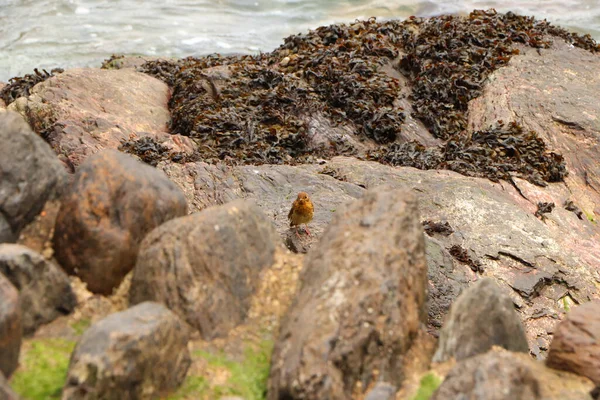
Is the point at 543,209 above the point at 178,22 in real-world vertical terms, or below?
above

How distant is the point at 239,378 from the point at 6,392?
1628 mm

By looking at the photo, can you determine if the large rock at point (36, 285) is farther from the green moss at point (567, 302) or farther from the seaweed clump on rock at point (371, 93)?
the green moss at point (567, 302)

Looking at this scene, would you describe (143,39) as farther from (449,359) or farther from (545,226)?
(449,359)

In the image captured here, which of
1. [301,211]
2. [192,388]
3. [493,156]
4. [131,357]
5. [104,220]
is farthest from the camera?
[493,156]

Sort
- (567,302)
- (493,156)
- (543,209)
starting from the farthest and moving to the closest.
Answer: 1. (493,156)
2. (543,209)
3. (567,302)

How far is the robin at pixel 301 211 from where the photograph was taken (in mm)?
9461

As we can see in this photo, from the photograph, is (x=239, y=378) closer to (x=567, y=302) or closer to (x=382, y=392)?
(x=382, y=392)

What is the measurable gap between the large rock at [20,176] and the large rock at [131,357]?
4.25 feet

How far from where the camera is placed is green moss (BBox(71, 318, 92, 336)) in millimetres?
5613

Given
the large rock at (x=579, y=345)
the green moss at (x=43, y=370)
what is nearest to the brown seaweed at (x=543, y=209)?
the large rock at (x=579, y=345)

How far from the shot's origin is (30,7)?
26.1 metres

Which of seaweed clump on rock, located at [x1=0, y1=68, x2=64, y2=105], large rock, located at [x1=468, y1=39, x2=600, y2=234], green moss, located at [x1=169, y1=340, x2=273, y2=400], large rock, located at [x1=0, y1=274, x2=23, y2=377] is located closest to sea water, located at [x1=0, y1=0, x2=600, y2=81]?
seaweed clump on rock, located at [x1=0, y1=68, x2=64, y2=105]

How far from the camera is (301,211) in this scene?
9500 millimetres

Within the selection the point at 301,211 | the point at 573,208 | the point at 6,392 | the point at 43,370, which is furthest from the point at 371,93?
the point at 6,392
